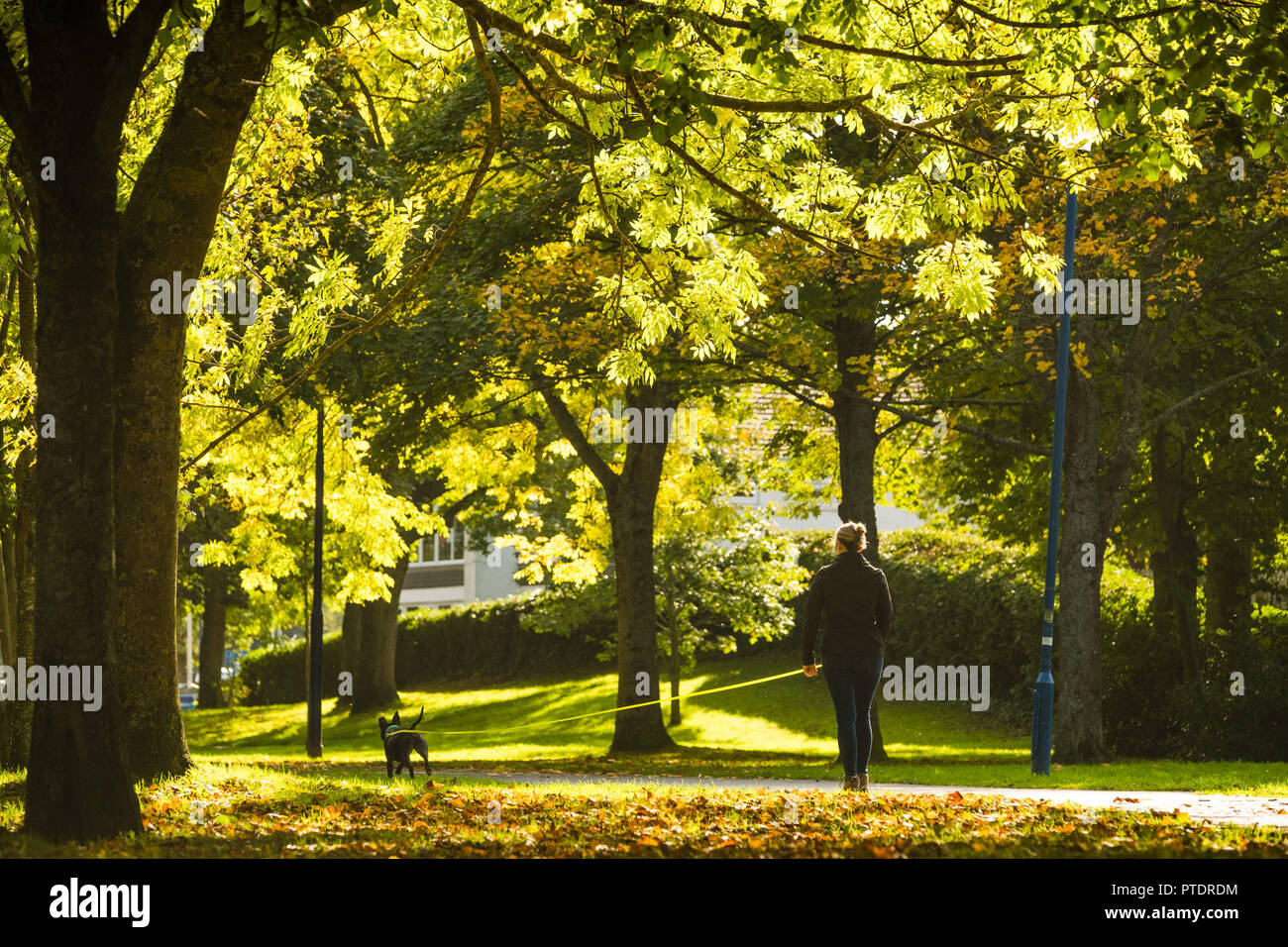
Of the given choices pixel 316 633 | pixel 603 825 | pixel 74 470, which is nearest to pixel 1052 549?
pixel 603 825

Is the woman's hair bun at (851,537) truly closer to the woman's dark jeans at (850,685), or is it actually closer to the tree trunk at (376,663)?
the woman's dark jeans at (850,685)

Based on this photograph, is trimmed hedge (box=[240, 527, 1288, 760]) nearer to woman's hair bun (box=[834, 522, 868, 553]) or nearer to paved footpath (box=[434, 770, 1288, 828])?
paved footpath (box=[434, 770, 1288, 828])

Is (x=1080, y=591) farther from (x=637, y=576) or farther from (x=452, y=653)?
(x=452, y=653)

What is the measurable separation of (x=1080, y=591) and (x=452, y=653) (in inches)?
1208

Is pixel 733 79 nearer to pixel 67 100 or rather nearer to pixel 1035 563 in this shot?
pixel 67 100

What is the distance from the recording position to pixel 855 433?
68.9ft

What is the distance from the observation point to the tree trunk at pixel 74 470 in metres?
7.38

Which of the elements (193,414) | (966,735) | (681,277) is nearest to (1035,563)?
(966,735)

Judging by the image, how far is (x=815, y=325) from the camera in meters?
21.1

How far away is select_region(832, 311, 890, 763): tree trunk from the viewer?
2072cm

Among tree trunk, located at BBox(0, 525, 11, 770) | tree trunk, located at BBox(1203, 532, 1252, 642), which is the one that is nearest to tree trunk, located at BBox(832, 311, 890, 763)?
tree trunk, located at BBox(1203, 532, 1252, 642)

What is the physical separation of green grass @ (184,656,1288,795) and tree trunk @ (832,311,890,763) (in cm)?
342
